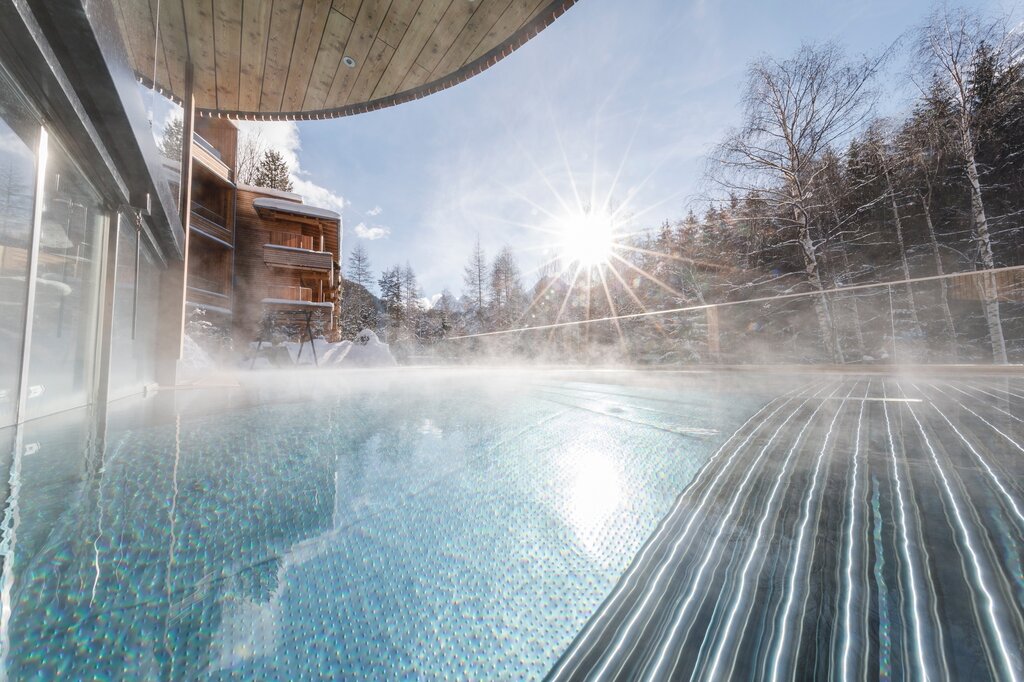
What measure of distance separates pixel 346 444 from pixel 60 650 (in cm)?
89

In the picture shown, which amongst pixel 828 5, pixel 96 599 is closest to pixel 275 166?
pixel 828 5

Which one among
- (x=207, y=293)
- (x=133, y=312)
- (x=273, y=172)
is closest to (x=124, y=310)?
(x=133, y=312)

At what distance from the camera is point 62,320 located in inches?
52.2

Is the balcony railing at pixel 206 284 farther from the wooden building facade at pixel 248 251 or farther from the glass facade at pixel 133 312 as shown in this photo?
the glass facade at pixel 133 312

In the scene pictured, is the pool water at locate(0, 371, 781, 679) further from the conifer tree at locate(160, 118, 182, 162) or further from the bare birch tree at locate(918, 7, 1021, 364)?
the bare birch tree at locate(918, 7, 1021, 364)

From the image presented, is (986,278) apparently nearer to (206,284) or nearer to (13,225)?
(13,225)

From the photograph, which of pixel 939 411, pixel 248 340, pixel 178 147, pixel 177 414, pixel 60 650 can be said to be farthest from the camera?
pixel 248 340

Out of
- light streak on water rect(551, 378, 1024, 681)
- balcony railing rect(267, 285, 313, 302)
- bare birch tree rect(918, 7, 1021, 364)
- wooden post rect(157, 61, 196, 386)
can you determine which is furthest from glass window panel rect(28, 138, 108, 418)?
bare birch tree rect(918, 7, 1021, 364)

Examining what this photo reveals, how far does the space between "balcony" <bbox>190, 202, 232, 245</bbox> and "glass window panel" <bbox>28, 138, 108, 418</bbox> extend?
673cm

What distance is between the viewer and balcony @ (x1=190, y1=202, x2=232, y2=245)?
264 inches

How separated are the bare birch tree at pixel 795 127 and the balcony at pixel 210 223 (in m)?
9.61

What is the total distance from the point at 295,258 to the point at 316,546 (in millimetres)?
8122

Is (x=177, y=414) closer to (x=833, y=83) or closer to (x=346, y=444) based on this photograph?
(x=346, y=444)

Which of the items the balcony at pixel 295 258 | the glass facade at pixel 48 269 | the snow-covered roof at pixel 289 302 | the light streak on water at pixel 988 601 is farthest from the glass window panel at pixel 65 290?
the balcony at pixel 295 258
